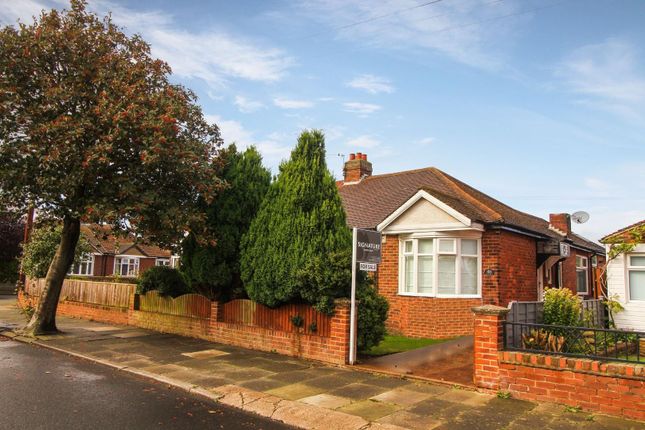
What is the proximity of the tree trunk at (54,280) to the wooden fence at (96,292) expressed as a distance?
1.13 meters

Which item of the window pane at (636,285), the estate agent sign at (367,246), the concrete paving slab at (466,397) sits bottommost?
the concrete paving slab at (466,397)

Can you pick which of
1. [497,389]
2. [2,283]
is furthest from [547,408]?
[2,283]

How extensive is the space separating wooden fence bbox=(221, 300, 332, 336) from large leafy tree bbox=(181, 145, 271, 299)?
1.99 feet

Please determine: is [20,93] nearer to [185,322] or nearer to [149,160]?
[149,160]

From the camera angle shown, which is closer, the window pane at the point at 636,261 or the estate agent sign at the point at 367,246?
the estate agent sign at the point at 367,246

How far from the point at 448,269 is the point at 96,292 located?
12345 millimetres

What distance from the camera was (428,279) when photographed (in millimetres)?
14141

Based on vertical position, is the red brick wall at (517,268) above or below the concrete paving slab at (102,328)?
above

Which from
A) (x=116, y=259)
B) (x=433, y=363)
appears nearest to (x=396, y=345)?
(x=433, y=363)

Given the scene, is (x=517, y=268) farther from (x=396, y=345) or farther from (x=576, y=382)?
(x=576, y=382)

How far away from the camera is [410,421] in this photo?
599 centimetres

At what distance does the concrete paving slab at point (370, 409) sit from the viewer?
622 centimetres

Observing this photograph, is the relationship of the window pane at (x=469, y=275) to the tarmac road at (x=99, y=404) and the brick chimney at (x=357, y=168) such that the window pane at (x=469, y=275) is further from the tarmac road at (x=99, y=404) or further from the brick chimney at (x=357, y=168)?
the brick chimney at (x=357, y=168)

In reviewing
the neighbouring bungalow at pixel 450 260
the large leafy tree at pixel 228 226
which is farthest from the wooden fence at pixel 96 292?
the neighbouring bungalow at pixel 450 260
